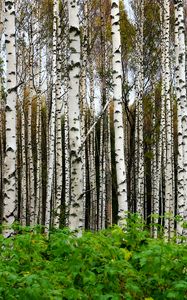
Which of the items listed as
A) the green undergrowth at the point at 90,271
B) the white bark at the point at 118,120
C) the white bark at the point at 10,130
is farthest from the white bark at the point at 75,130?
the white bark at the point at 118,120

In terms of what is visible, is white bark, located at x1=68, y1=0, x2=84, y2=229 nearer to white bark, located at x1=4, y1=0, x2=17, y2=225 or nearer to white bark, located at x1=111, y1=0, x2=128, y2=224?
white bark, located at x1=4, y1=0, x2=17, y2=225

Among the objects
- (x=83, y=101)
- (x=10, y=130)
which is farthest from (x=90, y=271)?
(x=83, y=101)

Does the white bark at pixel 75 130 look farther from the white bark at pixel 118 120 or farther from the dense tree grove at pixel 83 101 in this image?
the white bark at pixel 118 120

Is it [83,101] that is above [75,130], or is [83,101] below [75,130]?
above

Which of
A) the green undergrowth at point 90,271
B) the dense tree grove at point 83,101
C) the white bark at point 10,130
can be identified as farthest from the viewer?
the white bark at point 10,130

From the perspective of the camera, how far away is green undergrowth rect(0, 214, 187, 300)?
3607mm

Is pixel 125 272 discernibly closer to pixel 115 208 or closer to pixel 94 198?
pixel 94 198

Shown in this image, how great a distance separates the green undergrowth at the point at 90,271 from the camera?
3607mm

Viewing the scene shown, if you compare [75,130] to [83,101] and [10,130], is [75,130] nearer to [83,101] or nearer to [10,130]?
[10,130]

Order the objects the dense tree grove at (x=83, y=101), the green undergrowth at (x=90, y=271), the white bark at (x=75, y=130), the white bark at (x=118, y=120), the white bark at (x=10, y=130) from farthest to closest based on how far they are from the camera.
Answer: the white bark at (x=118, y=120) < the white bark at (x=10, y=130) < the dense tree grove at (x=83, y=101) < the white bark at (x=75, y=130) < the green undergrowth at (x=90, y=271)

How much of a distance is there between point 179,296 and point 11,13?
17.0ft

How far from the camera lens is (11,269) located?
398 centimetres

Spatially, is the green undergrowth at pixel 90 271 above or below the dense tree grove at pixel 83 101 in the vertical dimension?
below

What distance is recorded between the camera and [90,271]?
13.3 feet
